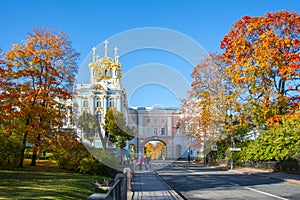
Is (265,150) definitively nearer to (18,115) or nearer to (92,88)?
(18,115)

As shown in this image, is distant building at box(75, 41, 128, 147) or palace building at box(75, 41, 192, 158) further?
distant building at box(75, 41, 128, 147)

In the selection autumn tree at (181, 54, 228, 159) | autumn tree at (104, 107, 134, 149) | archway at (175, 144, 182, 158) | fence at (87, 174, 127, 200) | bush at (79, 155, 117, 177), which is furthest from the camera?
archway at (175, 144, 182, 158)

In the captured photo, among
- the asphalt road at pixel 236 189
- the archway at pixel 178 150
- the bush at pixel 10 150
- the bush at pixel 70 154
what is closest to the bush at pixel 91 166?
the bush at pixel 70 154

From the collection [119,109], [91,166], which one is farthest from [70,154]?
[119,109]

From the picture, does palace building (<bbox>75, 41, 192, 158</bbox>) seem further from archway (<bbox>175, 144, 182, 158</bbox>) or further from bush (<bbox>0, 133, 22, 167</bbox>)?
bush (<bbox>0, 133, 22, 167</bbox>)

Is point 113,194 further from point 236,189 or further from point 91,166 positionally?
point 91,166

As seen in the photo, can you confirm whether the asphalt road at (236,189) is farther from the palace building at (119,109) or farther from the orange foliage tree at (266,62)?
the palace building at (119,109)

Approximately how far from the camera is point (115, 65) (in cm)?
6178

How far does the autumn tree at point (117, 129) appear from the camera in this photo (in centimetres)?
4612

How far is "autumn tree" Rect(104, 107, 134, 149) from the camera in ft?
151

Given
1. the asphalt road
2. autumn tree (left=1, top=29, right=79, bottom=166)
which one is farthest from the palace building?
the asphalt road

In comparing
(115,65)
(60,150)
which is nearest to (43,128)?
(60,150)

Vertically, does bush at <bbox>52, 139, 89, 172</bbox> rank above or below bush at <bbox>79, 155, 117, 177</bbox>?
above

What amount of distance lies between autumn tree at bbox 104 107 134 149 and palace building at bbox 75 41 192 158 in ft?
4.54
